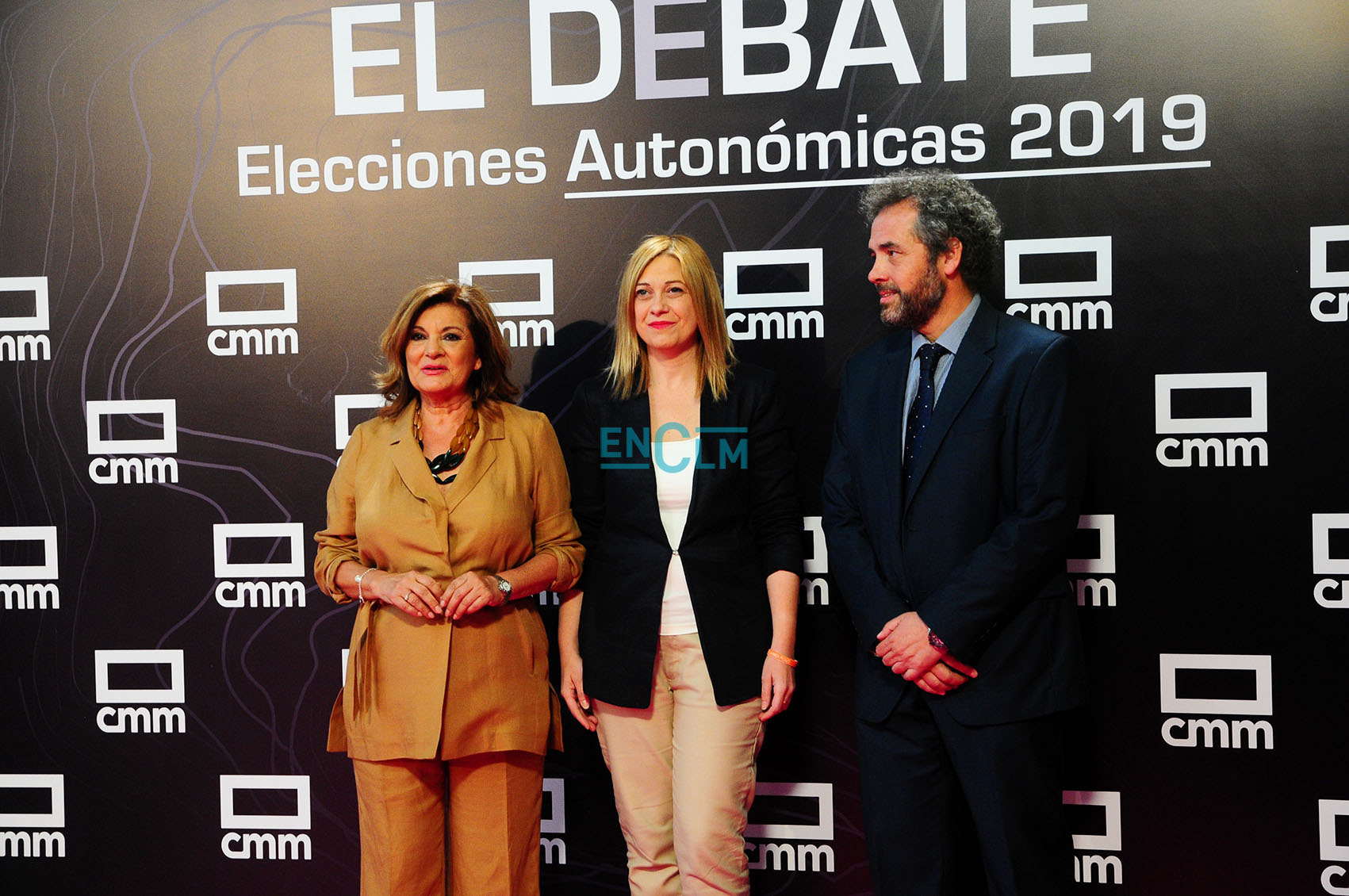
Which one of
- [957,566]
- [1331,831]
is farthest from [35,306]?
[1331,831]

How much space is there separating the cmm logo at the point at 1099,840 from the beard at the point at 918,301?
4.95ft

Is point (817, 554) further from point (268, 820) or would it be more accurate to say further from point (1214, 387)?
point (268, 820)

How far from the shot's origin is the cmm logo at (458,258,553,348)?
10.1 ft

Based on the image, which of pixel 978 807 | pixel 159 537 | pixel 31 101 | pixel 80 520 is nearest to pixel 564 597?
pixel 978 807

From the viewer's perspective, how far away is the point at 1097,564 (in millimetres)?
2861

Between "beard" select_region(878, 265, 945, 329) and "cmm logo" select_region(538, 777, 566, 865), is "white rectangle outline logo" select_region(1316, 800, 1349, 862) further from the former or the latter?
"cmm logo" select_region(538, 777, 566, 865)

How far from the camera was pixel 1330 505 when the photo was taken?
2.78 metres

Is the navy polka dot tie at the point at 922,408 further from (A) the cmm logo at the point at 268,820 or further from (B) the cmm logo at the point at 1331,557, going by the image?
(A) the cmm logo at the point at 268,820

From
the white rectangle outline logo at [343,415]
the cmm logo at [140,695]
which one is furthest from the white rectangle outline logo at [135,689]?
the white rectangle outline logo at [343,415]

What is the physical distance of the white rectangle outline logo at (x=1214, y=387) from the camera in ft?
9.21

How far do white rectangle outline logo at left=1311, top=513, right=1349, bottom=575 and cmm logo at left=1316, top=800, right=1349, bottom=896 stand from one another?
66cm

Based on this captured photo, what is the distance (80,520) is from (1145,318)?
11.2 feet

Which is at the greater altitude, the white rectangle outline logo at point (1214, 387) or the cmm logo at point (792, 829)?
the white rectangle outline logo at point (1214, 387)

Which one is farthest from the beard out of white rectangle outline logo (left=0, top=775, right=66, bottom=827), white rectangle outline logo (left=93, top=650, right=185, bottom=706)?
white rectangle outline logo (left=0, top=775, right=66, bottom=827)
